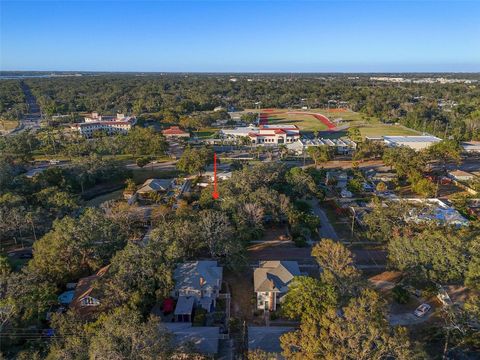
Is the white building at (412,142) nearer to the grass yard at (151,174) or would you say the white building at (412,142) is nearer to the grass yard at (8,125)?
the grass yard at (151,174)

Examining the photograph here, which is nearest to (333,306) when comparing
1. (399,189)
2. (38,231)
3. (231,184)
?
(231,184)

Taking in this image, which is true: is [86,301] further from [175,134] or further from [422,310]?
[175,134]

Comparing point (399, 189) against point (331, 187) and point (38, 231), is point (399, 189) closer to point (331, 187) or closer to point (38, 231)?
point (331, 187)

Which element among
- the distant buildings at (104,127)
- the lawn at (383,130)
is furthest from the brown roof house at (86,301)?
the lawn at (383,130)

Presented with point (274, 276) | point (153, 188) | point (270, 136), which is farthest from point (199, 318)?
point (270, 136)

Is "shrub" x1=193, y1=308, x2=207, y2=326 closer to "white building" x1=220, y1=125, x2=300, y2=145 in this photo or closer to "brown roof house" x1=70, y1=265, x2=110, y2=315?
"brown roof house" x1=70, y1=265, x2=110, y2=315
